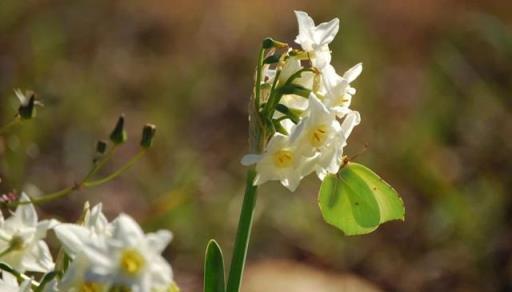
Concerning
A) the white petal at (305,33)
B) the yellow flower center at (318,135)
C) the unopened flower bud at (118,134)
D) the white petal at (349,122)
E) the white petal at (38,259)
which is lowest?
the white petal at (38,259)

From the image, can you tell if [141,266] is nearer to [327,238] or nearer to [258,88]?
[258,88]

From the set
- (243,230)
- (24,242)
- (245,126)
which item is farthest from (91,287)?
(245,126)

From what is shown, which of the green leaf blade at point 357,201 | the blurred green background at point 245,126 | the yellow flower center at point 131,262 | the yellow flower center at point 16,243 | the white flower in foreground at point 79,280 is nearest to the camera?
the yellow flower center at point 131,262

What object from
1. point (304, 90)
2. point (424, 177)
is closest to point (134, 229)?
point (304, 90)

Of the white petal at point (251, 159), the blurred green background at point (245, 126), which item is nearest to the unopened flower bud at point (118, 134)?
the white petal at point (251, 159)

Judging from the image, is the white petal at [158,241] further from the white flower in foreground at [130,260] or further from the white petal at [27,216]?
the white petal at [27,216]
